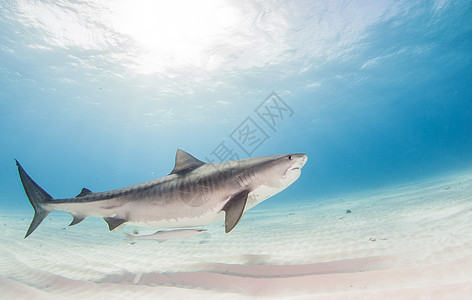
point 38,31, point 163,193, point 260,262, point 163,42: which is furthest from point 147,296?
point 38,31

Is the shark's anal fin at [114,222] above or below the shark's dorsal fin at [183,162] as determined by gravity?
below

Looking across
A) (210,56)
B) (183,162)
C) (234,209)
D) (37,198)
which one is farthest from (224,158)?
(210,56)

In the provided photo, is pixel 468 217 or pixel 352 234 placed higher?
pixel 468 217

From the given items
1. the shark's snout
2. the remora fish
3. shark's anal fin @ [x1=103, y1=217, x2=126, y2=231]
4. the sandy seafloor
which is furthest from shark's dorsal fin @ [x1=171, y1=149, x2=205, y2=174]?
the sandy seafloor

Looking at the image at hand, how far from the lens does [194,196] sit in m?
3.49

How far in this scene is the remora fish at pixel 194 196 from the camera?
3.29 meters

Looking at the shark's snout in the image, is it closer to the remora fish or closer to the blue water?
the remora fish

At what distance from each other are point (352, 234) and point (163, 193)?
5.42 m

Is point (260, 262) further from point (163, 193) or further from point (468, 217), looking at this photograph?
point (468, 217)

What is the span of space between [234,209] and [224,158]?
1747 mm

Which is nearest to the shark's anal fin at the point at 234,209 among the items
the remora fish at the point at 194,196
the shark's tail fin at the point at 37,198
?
the remora fish at the point at 194,196

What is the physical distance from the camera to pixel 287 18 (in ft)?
58.5

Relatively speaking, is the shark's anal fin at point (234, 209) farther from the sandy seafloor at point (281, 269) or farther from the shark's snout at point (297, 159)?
the sandy seafloor at point (281, 269)

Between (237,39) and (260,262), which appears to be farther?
(237,39)
